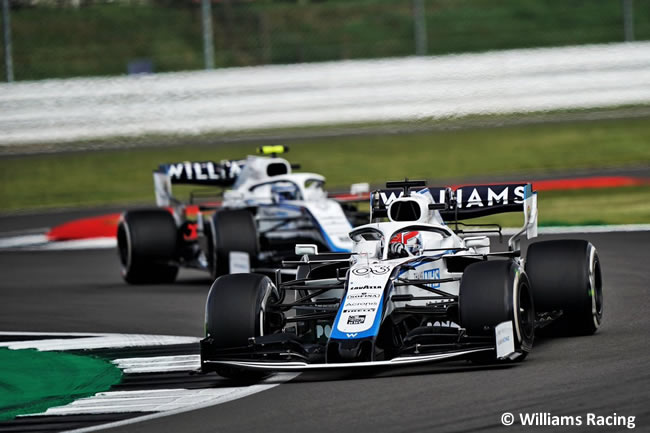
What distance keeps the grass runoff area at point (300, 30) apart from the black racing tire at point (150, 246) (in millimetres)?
14265

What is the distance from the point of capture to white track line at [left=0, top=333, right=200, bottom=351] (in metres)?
11.5

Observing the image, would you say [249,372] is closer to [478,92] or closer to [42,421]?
[42,421]

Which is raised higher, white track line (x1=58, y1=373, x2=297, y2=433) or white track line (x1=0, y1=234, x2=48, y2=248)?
white track line (x1=0, y1=234, x2=48, y2=248)

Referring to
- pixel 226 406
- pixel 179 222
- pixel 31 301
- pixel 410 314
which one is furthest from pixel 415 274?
pixel 179 222

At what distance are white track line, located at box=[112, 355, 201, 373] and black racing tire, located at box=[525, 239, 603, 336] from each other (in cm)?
279

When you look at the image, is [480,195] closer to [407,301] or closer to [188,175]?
[407,301]

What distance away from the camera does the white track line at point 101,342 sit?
452 inches

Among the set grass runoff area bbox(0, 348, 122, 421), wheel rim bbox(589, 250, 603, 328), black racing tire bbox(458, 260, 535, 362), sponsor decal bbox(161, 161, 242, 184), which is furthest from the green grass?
black racing tire bbox(458, 260, 535, 362)

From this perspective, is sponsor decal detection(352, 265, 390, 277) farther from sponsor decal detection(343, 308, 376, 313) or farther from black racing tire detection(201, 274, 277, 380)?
black racing tire detection(201, 274, 277, 380)

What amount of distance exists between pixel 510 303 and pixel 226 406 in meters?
2.11

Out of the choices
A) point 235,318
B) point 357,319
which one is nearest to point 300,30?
point 235,318

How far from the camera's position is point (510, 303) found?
9047mm

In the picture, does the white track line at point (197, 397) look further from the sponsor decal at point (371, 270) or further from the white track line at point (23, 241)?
the white track line at point (23, 241)

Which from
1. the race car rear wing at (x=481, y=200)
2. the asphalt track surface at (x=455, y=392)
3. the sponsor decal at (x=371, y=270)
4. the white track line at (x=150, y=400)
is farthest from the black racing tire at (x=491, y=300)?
the race car rear wing at (x=481, y=200)
